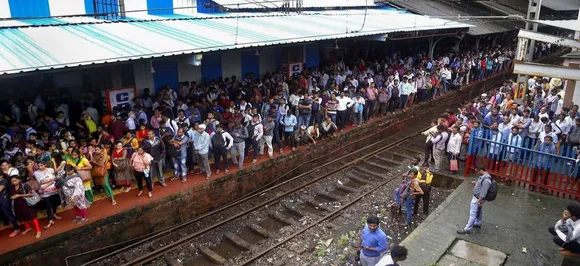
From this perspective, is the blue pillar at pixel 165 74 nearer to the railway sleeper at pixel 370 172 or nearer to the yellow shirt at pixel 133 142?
the yellow shirt at pixel 133 142

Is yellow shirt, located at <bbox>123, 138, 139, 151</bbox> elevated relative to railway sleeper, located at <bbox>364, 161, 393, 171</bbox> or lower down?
elevated

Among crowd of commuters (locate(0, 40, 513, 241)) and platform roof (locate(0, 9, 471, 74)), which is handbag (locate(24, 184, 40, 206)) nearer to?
crowd of commuters (locate(0, 40, 513, 241))

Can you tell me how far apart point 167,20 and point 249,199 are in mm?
5734

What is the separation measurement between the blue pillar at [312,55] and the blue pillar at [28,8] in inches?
372

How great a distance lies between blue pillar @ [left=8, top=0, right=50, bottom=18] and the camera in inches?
414

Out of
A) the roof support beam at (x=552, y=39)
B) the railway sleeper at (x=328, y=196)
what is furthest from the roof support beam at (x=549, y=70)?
the railway sleeper at (x=328, y=196)

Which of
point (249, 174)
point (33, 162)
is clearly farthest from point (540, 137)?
point (33, 162)

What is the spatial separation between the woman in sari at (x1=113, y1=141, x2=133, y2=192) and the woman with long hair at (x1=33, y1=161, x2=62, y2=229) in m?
1.23

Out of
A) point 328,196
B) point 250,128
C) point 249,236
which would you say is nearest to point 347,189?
point 328,196

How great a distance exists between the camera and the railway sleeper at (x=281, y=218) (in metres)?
9.67

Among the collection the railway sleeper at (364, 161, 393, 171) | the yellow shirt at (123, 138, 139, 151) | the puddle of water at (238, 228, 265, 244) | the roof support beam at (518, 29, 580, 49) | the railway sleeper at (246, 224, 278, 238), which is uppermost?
the roof support beam at (518, 29, 580, 49)

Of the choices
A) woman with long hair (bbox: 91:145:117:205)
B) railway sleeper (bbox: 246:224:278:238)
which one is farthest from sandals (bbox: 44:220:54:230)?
railway sleeper (bbox: 246:224:278:238)

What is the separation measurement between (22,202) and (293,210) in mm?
5517

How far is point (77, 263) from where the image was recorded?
8.15m
